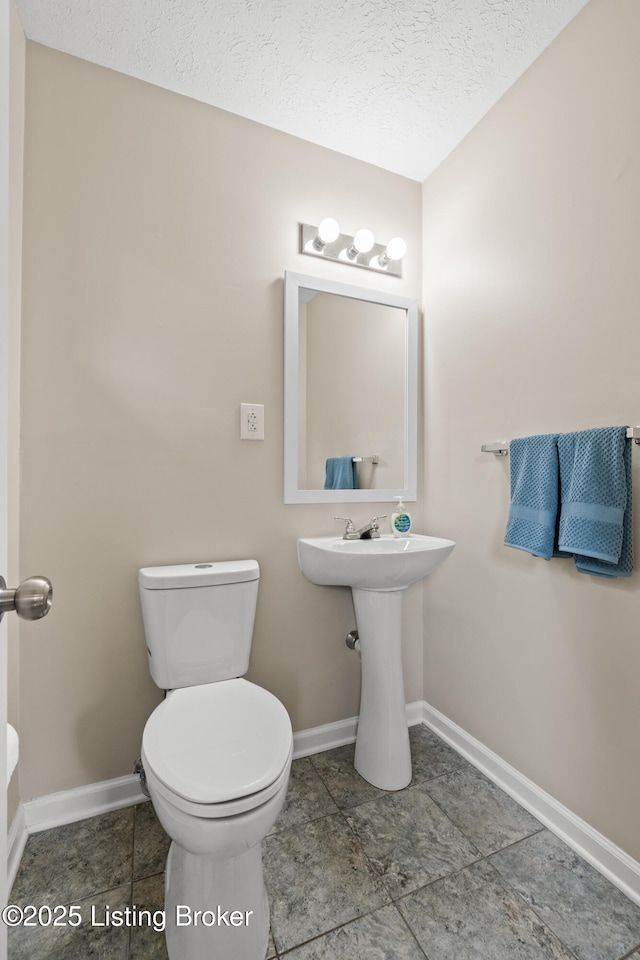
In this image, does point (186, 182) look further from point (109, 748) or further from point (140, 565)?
point (109, 748)

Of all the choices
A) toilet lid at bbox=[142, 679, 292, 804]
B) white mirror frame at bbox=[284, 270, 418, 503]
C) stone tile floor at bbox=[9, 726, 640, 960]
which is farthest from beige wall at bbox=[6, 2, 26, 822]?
white mirror frame at bbox=[284, 270, 418, 503]

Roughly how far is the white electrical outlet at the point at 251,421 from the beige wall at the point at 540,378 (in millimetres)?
770

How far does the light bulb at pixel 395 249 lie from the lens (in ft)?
6.07

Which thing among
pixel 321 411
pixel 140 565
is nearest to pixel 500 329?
pixel 321 411

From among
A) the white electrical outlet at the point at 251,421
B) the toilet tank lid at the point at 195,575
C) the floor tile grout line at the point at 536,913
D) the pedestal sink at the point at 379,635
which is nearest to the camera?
the floor tile grout line at the point at 536,913

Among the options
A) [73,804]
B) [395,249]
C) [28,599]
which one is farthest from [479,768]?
[395,249]

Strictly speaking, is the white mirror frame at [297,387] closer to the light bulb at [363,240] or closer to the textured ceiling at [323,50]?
the light bulb at [363,240]

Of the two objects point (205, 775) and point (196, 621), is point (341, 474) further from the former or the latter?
point (205, 775)

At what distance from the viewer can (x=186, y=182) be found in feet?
5.21

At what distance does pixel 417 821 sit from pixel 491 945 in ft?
1.26

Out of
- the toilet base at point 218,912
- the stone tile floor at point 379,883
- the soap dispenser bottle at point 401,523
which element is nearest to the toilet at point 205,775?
the toilet base at point 218,912

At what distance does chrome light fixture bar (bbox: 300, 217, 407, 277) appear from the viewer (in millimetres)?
1738

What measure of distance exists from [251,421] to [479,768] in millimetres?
1526

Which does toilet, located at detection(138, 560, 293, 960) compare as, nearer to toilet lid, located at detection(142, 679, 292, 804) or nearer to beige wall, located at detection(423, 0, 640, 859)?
toilet lid, located at detection(142, 679, 292, 804)
